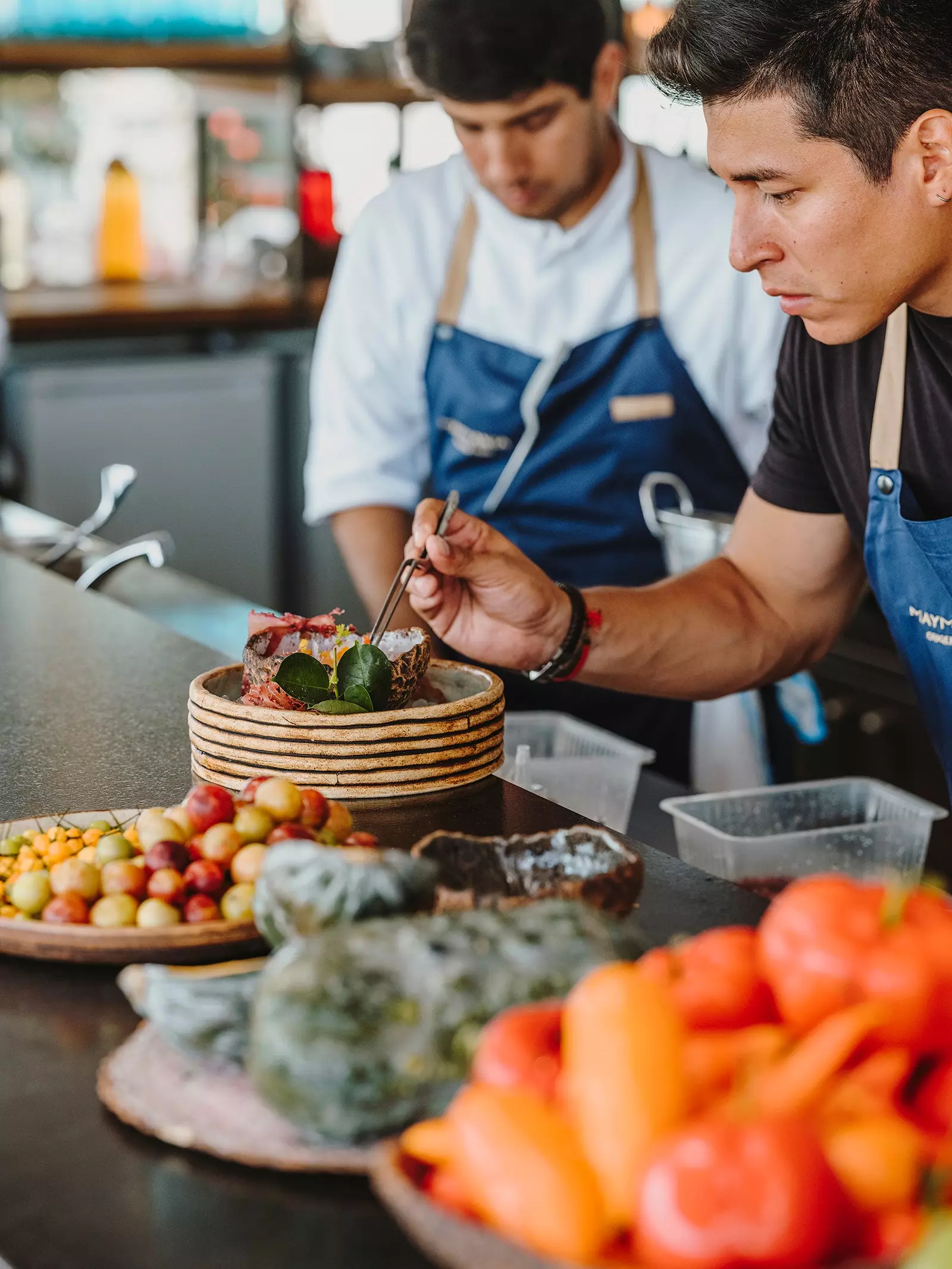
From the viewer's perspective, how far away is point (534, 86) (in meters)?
2.26

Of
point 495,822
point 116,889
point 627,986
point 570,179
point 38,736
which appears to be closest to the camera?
point 627,986

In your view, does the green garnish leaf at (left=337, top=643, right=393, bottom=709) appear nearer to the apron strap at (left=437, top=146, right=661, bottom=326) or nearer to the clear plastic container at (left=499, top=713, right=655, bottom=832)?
the clear plastic container at (left=499, top=713, right=655, bottom=832)

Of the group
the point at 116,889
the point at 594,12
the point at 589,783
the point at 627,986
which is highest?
the point at 594,12

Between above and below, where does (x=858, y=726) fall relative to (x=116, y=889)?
below

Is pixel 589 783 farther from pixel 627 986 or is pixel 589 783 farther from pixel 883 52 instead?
pixel 627 986

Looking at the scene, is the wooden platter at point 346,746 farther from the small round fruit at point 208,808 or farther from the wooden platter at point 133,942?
the wooden platter at point 133,942

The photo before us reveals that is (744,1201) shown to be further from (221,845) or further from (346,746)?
(346,746)

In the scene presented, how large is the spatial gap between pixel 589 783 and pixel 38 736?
616mm

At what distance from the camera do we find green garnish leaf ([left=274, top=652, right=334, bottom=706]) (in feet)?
4.69

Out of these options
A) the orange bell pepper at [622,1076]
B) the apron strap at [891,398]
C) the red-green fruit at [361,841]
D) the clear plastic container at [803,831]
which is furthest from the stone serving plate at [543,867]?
the apron strap at [891,398]

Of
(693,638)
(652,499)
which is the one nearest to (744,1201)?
(693,638)

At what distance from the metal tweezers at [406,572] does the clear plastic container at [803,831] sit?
1.12 feet

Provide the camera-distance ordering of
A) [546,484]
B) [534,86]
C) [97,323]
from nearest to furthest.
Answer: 1. [534,86]
2. [546,484]
3. [97,323]

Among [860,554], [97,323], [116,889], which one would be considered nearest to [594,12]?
[860,554]
